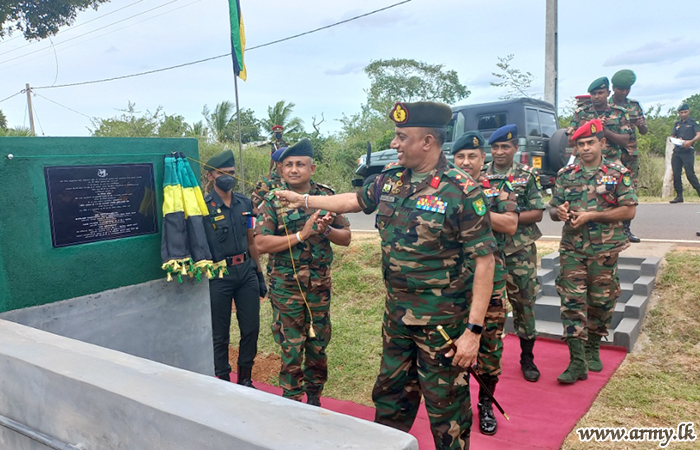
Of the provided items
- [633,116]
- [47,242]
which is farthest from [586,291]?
[47,242]

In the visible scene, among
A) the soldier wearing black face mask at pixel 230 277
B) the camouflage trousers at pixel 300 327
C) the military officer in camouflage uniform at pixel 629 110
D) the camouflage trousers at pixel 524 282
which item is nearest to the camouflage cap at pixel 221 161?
the soldier wearing black face mask at pixel 230 277

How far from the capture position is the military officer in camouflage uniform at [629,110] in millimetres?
6141

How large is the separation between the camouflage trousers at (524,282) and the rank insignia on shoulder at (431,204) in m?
1.84

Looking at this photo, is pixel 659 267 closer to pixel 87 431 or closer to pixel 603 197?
pixel 603 197

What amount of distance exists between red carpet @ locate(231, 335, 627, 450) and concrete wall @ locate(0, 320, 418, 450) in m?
1.98

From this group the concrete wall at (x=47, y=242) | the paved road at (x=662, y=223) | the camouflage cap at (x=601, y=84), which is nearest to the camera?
the concrete wall at (x=47, y=242)

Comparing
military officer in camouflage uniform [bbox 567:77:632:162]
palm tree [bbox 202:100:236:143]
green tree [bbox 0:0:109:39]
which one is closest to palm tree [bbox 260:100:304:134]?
palm tree [bbox 202:100:236:143]

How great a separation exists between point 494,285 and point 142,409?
105 inches

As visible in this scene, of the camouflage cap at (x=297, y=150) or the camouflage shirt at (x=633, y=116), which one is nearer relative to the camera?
the camouflage cap at (x=297, y=150)

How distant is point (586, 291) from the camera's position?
4.34 metres

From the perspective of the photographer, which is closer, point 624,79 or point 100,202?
point 100,202

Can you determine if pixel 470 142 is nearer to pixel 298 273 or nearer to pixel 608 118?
pixel 298 273

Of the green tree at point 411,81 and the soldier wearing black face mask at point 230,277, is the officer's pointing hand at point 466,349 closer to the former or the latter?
the soldier wearing black face mask at point 230,277

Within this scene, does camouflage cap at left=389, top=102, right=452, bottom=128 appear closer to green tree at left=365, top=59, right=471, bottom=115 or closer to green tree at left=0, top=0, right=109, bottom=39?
green tree at left=0, top=0, right=109, bottom=39
